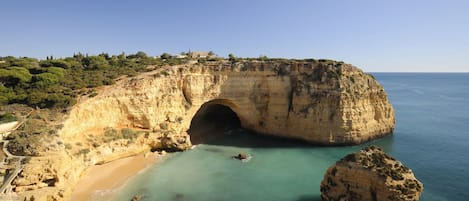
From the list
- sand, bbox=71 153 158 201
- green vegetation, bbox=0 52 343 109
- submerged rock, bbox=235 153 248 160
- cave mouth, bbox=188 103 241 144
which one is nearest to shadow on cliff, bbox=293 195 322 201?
submerged rock, bbox=235 153 248 160

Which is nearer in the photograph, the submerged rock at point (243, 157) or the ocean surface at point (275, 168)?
the ocean surface at point (275, 168)

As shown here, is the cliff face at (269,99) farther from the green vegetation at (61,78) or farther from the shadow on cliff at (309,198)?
the shadow on cliff at (309,198)

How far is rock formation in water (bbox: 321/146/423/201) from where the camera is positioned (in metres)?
13.3

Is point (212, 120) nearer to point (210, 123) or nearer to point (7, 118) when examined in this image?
point (210, 123)

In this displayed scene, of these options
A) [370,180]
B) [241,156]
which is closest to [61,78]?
[241,156]

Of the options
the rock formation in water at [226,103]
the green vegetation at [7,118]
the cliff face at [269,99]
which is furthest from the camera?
the cliff face at [269,99]

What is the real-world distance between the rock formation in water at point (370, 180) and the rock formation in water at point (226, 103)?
13.0 m

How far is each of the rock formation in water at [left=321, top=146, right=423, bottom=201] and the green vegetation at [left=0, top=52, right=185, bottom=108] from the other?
21.4m

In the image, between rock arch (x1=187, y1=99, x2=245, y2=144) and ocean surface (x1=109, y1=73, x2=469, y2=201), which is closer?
ocean surface (x1=109, y1=73, x2=469, y2=201)

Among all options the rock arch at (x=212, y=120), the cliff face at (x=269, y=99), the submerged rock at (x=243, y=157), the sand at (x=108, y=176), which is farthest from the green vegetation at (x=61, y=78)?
the submerged rock at (x=243, y=157)

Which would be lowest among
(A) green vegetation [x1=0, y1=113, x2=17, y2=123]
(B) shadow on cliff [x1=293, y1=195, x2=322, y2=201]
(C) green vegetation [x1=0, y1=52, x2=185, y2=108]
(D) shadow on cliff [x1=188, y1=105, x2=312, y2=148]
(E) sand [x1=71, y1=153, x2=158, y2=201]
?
(E) sand [x1=71, y1=153, x2=158, y2=201]

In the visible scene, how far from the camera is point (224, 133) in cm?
3288

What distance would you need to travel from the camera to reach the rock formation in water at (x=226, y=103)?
2239cm

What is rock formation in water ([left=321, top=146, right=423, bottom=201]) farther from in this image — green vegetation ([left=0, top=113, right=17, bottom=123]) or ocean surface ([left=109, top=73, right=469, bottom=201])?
green vegetation ([left=0, top=113, right=17, bottom=123])
